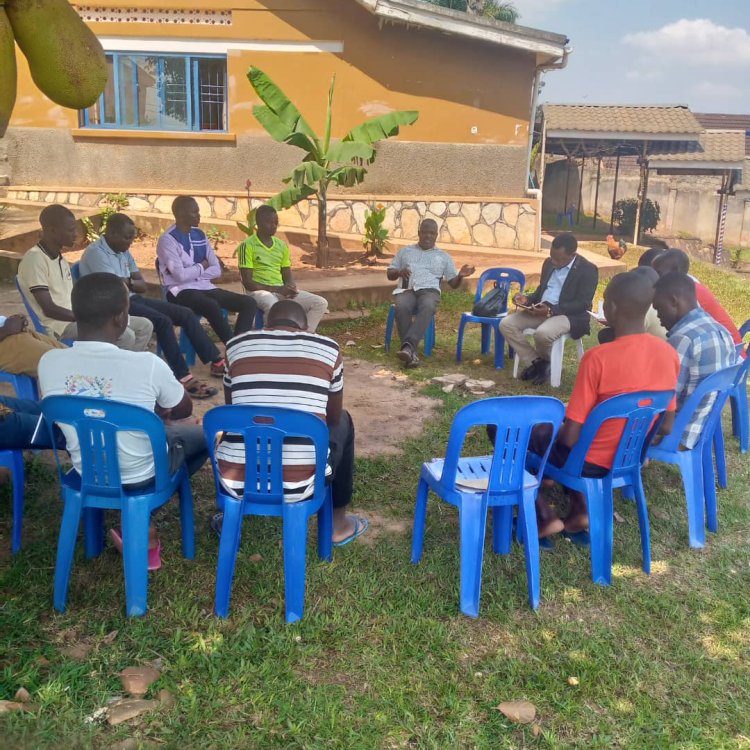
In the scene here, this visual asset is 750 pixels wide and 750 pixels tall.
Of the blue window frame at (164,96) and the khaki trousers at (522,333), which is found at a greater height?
the blue window frame at (164,96)

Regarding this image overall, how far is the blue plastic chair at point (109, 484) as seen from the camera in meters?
2.81

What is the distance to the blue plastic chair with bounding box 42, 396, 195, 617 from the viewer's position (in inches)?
111

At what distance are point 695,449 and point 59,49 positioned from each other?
3564 millimetres

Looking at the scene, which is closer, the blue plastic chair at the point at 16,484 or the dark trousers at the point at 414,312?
the blue plastic chair at the point at 16,484

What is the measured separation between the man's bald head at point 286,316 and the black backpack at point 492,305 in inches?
145

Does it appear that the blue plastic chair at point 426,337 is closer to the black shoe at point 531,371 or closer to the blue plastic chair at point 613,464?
the black shoe at point 531,371

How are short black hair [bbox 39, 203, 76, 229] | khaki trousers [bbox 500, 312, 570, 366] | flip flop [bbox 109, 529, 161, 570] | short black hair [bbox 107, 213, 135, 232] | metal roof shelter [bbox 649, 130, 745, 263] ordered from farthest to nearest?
1. metal roof shelter [bbox 649, 130, 745, 263]
2. khaki trousers [bbox 500, 312, 570, 366]
3. short black hair [bbox 107, 213, 135, 232]
4. short black hair [bbox 39, 203, 76, 229]
5. flip flop [bbox 109, 529, 161, 570]

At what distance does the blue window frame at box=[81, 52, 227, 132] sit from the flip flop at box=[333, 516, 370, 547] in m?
10.1

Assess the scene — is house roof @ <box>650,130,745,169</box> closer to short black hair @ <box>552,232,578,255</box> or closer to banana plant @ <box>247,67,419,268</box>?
banana plant @ <box>247,67,419,268</box>

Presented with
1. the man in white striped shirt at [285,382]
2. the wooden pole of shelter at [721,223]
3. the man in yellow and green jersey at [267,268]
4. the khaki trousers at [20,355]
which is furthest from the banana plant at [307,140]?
the wooden pole of shelter at [721,223]

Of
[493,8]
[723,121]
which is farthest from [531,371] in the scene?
[723,121]

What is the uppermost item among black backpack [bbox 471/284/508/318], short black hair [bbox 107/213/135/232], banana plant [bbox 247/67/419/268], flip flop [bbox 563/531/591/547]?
banana plant [bbox 247/67/419/268]

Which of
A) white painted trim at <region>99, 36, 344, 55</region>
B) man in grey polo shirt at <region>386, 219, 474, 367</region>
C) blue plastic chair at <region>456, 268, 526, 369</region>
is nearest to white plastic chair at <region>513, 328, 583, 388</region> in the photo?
blue plastic chair at <region>456, 268, 526, 369</region>

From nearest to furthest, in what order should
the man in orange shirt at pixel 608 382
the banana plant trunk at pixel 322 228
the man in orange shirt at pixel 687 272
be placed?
the man in orange shirt at pixel 608 382 < the man in orange shirt at pixel 687 272 < the banana plant trunk at pixel 322 228
